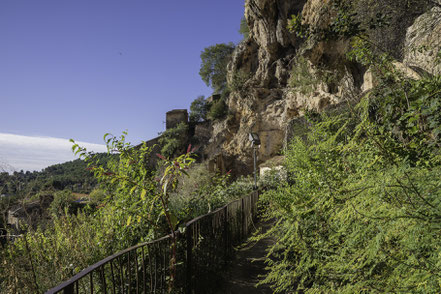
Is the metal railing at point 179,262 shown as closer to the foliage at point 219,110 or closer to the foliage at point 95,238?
the foliage at point 95,238

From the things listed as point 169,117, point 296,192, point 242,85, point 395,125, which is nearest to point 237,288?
point 296,192

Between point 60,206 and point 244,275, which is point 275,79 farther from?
point 60,206

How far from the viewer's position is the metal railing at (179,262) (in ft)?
5.14

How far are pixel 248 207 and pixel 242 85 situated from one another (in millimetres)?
14993

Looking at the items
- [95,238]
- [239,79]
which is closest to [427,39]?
[95,238]

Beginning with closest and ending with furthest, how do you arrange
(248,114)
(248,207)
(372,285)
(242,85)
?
(372,285) < (248,207) < (248,114) < (242,85)

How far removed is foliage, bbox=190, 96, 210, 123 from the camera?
25.8 meters

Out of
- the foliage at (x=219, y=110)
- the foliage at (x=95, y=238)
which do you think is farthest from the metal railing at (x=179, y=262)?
the foliage at (x=219, y=110)

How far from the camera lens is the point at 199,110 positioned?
25875 mm

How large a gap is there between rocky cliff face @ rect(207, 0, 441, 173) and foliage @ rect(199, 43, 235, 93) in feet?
19.9

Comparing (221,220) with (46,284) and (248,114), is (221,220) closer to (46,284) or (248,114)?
(46,284)

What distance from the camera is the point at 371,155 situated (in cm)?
175

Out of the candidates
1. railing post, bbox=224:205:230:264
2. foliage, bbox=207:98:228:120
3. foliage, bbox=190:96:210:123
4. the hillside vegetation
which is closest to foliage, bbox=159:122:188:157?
foliage, bbox=190:96:210:123

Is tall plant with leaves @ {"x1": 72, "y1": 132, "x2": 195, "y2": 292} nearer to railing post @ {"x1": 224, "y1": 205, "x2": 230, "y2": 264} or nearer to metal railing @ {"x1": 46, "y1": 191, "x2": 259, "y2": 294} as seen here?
metal railing @ {"x1": 46, "y1": 191, "x2": 259, "y2": 294}
